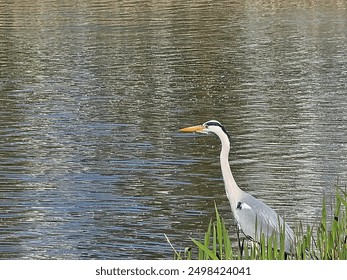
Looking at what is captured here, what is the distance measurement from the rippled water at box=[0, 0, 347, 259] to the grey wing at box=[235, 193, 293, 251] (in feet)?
4.93

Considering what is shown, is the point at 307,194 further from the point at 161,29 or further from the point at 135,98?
the point at 161,29

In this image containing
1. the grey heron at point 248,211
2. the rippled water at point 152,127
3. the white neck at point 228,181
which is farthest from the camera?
the rippled water at point 152,127

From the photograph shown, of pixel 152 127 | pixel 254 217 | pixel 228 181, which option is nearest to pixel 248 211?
pixel 254 217

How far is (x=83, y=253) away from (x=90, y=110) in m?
9.90

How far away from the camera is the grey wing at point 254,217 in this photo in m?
9.66

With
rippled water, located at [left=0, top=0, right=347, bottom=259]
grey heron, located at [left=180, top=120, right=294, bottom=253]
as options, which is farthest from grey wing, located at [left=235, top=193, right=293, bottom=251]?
rippled water, located at [left=0, top=0, right=347, bottom=259]

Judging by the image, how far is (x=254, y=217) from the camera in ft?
32.1

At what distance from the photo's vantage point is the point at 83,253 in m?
12.4

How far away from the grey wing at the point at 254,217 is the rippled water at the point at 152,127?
4.93ft

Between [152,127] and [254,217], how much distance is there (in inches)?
412

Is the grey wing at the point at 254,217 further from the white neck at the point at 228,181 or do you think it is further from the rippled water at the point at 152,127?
the rippled water at the point at 152,127

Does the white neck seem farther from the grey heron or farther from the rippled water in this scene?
the rippled water

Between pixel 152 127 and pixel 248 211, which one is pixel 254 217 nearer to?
pixel 248 211

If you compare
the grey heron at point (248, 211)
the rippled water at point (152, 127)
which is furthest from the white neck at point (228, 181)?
the rippled water at point (152, 127)
